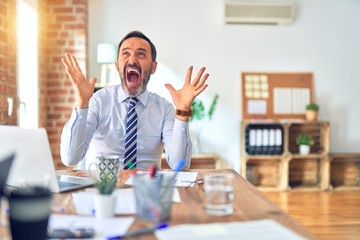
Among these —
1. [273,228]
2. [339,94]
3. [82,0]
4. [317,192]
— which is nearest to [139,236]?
[273,228]

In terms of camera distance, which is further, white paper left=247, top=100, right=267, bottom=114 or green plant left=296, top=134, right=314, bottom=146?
white paper left=247, top=100, right=267, bottom=114

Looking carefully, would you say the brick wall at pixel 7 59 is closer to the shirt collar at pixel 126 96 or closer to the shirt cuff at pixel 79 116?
the shirt collar at pixel 126 96

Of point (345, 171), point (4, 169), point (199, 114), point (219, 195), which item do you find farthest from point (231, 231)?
point (345, 171)

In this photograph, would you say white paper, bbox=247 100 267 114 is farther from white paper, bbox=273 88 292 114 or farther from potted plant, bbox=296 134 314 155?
potted plant, bbox=296 134 314 155

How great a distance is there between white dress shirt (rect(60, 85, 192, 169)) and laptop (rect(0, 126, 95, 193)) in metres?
0.70

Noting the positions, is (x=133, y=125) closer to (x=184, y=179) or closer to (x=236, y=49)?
(x=184, y=179)

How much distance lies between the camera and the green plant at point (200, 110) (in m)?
4.53

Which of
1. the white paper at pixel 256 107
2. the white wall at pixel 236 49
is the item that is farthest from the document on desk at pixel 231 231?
the white paper at pixel 256 107

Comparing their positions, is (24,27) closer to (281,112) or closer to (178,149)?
(178,149)

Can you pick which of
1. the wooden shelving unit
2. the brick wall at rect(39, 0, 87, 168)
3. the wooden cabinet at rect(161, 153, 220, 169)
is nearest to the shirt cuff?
the brick wall at rect(39, 0, 87, 168)

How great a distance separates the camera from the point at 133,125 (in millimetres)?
2119

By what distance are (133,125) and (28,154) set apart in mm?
955

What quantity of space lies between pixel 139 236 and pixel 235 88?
160 inches

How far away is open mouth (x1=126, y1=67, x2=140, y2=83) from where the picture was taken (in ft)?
7.12
